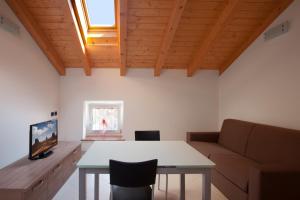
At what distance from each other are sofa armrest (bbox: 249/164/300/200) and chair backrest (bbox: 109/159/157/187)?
109 centimetres

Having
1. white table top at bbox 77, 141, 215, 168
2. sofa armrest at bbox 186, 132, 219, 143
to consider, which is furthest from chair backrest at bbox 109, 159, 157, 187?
sofa armrest at bbox 186, 132, 219, 143

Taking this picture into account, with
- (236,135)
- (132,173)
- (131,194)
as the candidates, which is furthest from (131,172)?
(236,135)

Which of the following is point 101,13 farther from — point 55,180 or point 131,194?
point 131,194

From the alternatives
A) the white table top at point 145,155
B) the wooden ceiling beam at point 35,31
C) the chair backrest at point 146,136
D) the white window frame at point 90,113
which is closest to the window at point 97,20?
the wooden ceiling beam at point 35,31

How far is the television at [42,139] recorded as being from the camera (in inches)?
108

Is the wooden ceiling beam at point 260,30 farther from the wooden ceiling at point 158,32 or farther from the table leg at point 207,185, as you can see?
the table leg at point 207,185

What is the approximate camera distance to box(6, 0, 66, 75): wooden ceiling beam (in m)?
3.05

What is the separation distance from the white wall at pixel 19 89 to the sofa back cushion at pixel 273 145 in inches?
136

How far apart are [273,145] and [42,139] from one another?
307 centimetres

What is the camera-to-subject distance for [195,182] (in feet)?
10.7

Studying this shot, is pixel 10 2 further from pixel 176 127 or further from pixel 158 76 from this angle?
pixel 176 127

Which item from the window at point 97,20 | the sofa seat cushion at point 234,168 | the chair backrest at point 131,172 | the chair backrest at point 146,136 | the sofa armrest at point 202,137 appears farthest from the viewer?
the sofa armrest at point 202,137

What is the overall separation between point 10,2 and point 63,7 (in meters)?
0.69

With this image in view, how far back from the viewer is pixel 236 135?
3643 millimetres
